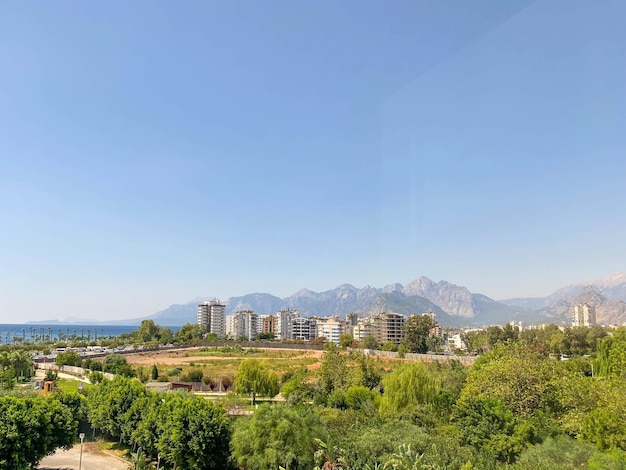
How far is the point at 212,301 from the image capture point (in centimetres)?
14512

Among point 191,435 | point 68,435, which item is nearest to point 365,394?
point 191,435

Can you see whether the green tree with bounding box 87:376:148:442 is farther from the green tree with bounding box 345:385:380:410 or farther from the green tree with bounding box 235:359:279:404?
the green tree with bounding box 345:385:380:410

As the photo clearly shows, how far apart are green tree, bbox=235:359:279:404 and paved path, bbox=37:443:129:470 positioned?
406 inches

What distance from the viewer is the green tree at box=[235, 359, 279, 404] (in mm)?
29969

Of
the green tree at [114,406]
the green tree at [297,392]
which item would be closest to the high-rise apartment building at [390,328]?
the green tree at [297,392]

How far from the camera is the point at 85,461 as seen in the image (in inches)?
776

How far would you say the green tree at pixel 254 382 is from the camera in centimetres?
2997

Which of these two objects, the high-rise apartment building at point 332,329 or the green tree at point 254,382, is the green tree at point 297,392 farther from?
the high-rise apartment building at point 332,329

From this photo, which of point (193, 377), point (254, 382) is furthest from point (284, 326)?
point (254, 382)

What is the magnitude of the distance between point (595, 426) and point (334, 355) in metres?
20.9

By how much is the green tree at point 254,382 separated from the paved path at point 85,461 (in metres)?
10.3

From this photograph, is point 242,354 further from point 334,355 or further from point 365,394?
point 365,394

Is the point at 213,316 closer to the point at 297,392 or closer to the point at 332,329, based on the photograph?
the point at 332,329

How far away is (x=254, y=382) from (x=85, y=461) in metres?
12.0
